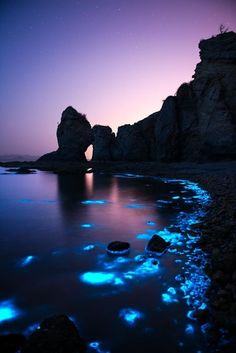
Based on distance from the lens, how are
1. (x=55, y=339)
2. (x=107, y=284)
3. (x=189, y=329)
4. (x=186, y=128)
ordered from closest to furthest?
(x=55, y=339) → (x=189, y=329) → (x=107, y=284) → (x=186, y=128)

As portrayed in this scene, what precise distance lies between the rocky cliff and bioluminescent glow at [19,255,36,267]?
32.2 m

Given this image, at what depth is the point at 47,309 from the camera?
543 centimetres

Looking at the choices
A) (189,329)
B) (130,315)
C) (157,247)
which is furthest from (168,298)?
(157,247)

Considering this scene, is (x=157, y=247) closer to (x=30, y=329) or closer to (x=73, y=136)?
(x=30, y=329)

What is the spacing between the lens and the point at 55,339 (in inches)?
156

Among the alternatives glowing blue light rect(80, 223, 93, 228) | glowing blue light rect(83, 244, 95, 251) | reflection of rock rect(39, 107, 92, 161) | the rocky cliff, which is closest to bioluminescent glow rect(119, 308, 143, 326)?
glowing blue light rect(83, 244, 95, 251)

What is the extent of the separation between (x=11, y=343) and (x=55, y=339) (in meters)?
0.80

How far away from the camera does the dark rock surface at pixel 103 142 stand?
6831 cm

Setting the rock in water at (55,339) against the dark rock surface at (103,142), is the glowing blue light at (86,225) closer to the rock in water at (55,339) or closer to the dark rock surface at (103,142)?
the rock in water at (55,339)

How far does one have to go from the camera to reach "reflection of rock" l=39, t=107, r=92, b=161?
236ft

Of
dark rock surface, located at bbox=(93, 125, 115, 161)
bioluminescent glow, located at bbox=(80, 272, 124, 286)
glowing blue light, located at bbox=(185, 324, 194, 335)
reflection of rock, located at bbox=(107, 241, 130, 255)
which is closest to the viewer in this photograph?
glowing blue light, located at bbox=(185, 324, 194, 335)

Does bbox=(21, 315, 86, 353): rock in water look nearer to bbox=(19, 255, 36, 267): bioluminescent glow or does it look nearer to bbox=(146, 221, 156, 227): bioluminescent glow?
bbox=(19, 255, 36, 267): bioluminescent glow

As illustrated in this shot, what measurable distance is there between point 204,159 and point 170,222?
28802 mm

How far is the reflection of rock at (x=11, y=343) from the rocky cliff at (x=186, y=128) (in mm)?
35134
